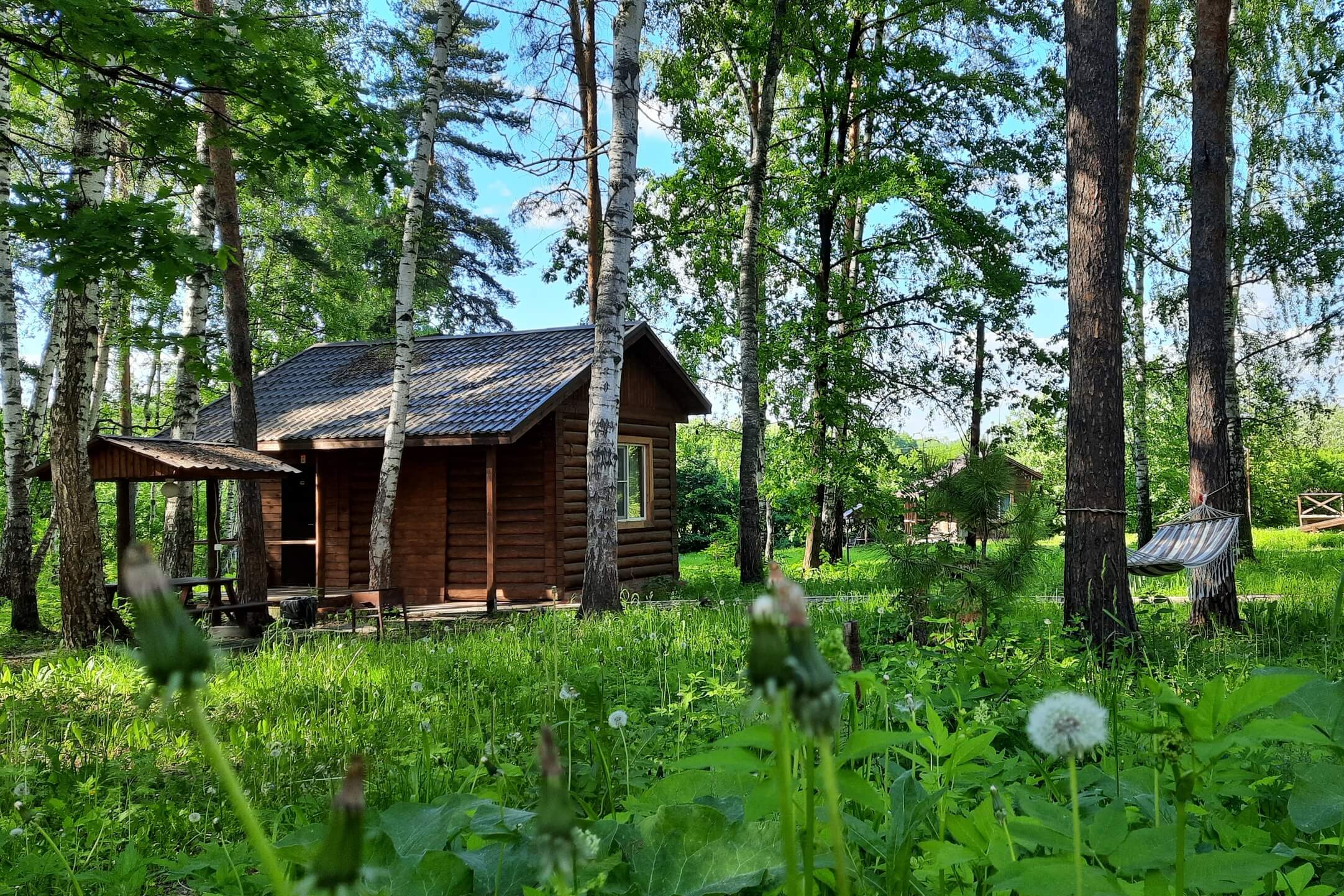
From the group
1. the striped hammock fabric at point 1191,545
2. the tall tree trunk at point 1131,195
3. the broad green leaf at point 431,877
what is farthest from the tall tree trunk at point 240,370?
the broad green leaf at point 431,877

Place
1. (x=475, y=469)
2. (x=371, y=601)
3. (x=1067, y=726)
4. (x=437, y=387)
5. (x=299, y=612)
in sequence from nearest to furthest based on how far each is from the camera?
1. (x=1067, y=726)
2. (x=371, y=601)
3. (x=299, y=612)
4. (x=475, y=469)
5. (x=437, y=387)

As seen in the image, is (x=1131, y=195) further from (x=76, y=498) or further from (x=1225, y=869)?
(x=1225, y=869)

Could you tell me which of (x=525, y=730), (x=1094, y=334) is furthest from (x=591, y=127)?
(x=525, y=730)

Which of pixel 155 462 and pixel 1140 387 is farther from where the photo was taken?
pixel 1140 387

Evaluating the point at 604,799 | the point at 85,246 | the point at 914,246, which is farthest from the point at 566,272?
the point at 604,799

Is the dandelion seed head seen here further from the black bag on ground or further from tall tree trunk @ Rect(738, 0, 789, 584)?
tall tree trunk @ Rect(738, 0, 789, 584)

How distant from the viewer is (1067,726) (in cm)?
87

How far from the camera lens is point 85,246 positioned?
542 centimetres

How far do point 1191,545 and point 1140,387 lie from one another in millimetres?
16597

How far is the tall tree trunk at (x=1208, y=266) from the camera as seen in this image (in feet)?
27.3

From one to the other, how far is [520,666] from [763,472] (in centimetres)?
1019

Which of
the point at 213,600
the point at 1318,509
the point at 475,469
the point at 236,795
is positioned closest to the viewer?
the point at 236,795

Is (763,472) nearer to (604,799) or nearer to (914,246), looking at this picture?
(914,246)

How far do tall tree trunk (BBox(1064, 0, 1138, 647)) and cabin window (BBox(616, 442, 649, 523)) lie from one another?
921 cm
